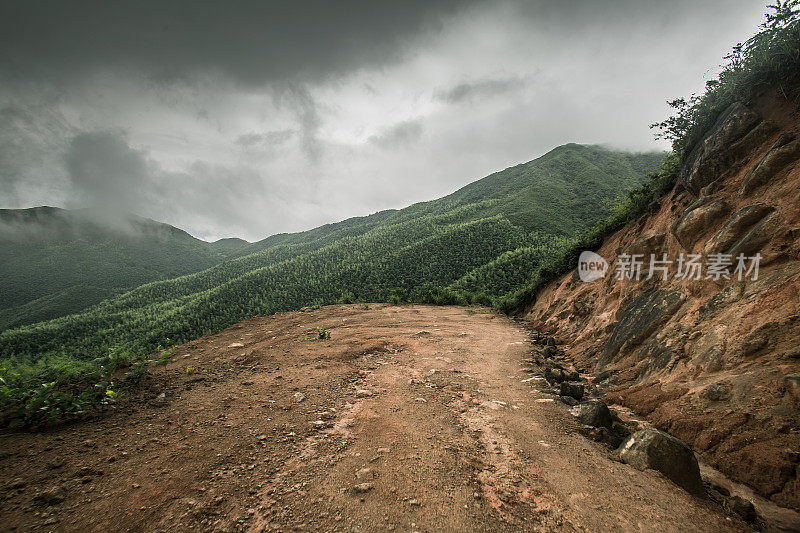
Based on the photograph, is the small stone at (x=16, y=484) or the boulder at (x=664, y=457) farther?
the boulder at (x=664, y=457)

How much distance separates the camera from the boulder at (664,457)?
9.71 ft

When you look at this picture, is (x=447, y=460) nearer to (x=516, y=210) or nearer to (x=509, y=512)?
(x=509, y=512)

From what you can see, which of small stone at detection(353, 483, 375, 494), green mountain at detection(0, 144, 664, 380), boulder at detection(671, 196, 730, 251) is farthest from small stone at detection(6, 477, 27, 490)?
green mountain at detection(0, 144, 664, 380)

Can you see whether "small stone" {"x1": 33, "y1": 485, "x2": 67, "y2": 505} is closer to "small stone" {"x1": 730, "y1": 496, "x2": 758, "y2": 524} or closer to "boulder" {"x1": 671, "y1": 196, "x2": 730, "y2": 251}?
"small stone" {"x1": 730, "y1": 496, "x2": 758, "y2": 524}

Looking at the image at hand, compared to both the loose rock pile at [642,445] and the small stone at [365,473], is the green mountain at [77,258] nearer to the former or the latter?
the small stone at [365,473]

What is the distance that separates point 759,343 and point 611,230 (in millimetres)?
10530

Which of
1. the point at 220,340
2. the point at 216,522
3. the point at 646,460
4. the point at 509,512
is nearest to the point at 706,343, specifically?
the point at 646,460

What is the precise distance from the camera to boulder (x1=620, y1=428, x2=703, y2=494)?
2.96 metres

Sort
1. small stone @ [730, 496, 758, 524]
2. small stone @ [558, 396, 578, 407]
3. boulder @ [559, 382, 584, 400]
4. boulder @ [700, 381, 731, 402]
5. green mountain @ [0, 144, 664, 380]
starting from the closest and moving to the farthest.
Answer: small stone @ [730, 496, 758, 524]
boulder @ [700, 381, 731, 402]
small stone @ [558, 396, 578, 407]
boulder @ [559, 382, 584, 400]
green mountain @ [0, 144, 664, 380]

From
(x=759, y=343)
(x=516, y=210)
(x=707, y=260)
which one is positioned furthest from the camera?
(x=516, y=210)

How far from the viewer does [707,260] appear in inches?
228

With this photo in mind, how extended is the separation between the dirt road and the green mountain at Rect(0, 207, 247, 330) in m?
87.8

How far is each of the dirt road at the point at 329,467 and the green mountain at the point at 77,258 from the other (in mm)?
87802

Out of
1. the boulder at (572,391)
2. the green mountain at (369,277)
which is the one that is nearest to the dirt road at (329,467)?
the boulder at (572,391)
